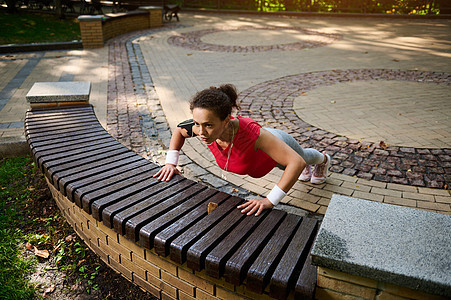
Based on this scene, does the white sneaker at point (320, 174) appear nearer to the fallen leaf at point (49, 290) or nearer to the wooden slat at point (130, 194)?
the wooden slat at point (130, 194)

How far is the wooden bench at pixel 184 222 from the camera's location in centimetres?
197

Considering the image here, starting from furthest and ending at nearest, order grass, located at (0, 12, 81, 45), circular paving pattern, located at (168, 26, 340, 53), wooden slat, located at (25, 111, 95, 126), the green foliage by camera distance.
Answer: the green foliage → grass, located at (0, 12, 81, 45) → circular paving pattern, located at (168, 26, 340, 53) → wooden slat, located at (25, 111, 95, 126)

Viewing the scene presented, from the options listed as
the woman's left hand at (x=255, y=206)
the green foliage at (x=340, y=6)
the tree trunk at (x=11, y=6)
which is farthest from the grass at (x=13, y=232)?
the green foliage at (x=340, y=6)

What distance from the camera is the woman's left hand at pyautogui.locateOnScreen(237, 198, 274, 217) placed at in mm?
2451

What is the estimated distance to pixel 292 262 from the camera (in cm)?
199

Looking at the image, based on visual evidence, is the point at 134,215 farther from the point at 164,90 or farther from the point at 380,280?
the point at 164,90

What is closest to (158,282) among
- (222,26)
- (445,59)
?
(445,59)

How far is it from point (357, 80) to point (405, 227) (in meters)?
6.27

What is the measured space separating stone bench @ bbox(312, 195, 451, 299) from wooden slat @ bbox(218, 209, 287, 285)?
15.5 inches

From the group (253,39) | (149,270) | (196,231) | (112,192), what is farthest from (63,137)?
(253,39)

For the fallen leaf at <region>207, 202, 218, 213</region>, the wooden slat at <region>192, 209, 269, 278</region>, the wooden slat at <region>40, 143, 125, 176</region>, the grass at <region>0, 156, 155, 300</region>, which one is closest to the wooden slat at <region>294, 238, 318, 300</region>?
the wooden slat at <region>192, 209, 269, 278</region>

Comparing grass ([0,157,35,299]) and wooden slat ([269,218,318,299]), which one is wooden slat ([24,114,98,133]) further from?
wooden slat ([269,218,318,299])

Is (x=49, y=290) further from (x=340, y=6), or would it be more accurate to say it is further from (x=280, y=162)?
(x=340, y=6)

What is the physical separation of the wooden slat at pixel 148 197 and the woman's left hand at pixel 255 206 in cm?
58
